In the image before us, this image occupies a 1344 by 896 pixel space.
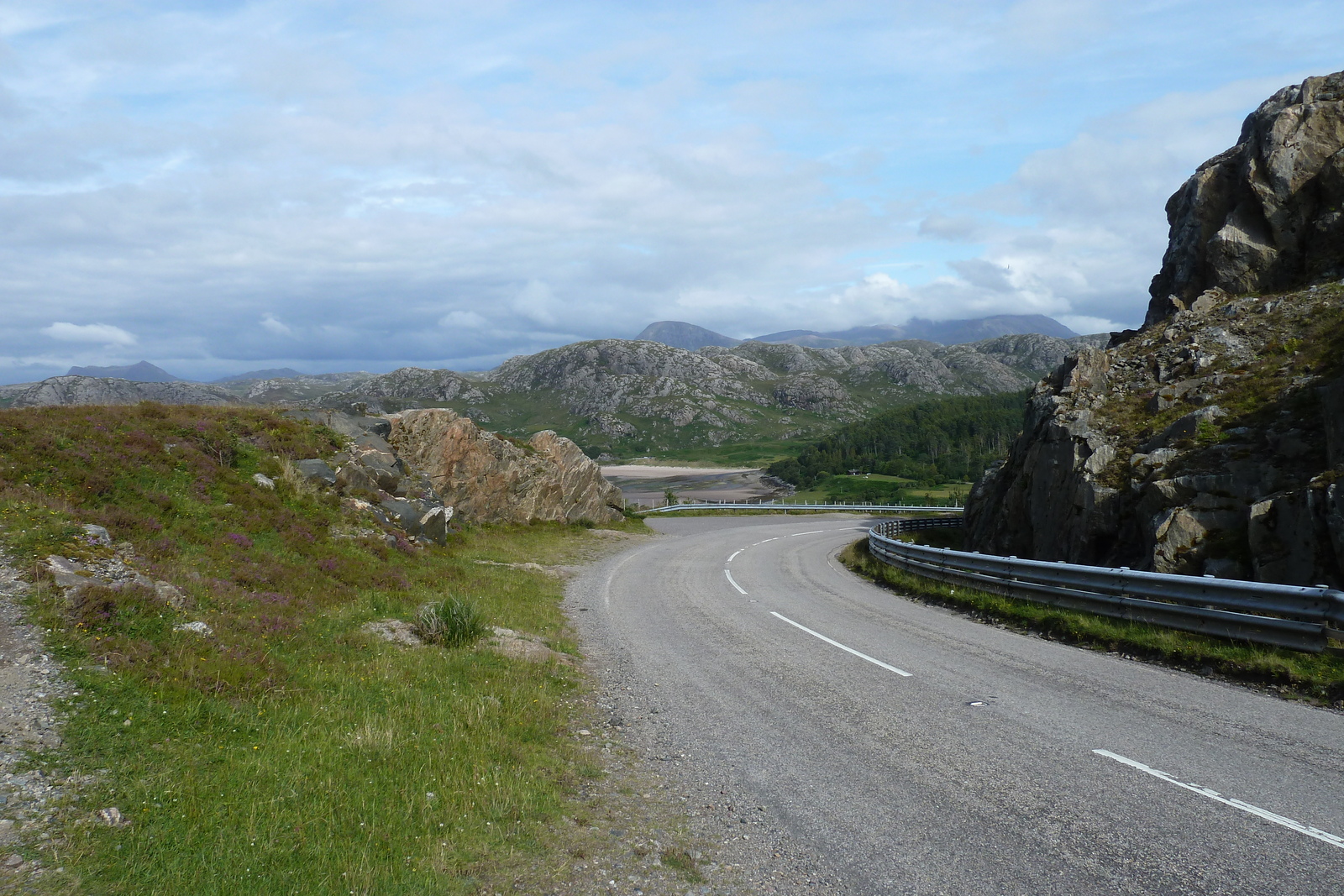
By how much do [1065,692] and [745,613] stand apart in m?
7.73

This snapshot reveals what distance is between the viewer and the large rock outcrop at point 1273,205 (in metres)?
24.7

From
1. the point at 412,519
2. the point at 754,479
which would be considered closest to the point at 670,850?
the point at 412,519

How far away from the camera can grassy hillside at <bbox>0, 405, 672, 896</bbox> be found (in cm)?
484

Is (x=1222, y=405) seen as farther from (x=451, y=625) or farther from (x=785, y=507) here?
(x=785, y=507)

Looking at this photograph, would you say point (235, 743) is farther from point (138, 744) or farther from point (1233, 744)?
point (1233, 744)

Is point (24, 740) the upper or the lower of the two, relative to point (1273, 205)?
lower

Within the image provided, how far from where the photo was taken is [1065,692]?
9.22 metres

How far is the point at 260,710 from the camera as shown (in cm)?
733

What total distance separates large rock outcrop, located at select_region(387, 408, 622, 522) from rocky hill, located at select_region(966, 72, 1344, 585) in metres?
21.1

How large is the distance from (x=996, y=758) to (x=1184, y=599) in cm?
734

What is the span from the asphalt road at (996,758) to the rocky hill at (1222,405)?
517cm

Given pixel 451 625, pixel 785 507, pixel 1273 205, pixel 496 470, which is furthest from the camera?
pixel 785 507

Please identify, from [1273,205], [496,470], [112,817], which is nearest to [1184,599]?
[112,817]

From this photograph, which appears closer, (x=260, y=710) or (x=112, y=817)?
(x=112, y=817)
